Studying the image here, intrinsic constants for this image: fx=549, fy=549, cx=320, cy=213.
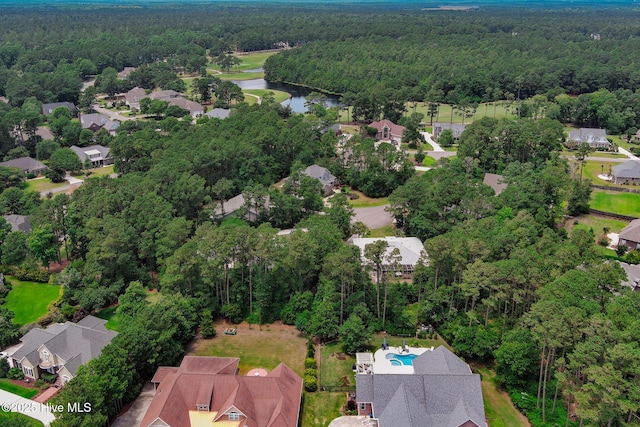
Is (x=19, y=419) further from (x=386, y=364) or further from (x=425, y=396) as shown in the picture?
(x=425, y=396)

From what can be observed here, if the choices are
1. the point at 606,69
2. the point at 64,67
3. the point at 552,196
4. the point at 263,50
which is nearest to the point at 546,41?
the point at 606,69

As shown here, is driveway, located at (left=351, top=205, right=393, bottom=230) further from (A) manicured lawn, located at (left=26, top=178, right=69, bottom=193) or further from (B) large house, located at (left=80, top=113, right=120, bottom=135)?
(B) large house, located at (left=80, top=113, right=120, bottom=135)

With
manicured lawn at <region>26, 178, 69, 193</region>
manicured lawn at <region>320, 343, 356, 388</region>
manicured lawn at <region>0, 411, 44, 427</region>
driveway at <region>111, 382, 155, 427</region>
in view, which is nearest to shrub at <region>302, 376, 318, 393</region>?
manicured lawn at <region>320, 343, 356, 388</region>

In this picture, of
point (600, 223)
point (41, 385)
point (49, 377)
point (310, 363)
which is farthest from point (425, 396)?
point (600, 223)

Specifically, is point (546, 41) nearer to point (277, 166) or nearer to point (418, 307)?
point (277, 166)

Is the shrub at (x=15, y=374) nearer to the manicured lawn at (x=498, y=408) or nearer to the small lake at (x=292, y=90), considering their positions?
the manicured lawn at (x=498, y=408)

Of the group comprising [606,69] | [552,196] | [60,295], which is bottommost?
[60,295]
